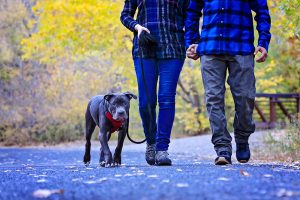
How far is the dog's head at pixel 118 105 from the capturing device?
6.26 metres

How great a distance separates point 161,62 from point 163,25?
0.39 metres

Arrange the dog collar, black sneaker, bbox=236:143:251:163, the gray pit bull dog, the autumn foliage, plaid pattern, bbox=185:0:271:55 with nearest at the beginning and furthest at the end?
1. plaid pattern, bbox=185:0:271:55
2. black sneaker, bbox=236:143:251:163
3. the gray pit bull dog
4. the dog collar
5. the autumn foliage

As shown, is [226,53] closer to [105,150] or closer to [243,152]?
[243,152]

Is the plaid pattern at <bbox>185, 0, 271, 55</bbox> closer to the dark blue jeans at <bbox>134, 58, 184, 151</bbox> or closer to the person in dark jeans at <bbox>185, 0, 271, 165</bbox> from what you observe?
the person in dark jeans at <bbox>185, 0, 271, 165</bbox>

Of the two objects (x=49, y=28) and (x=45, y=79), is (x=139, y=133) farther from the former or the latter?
(x=49, y=28)

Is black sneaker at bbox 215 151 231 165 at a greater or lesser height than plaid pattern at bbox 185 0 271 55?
lesser

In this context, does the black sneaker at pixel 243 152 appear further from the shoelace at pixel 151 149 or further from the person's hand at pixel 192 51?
the person's hand at pixel 192 51

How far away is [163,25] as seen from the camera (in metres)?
6.12

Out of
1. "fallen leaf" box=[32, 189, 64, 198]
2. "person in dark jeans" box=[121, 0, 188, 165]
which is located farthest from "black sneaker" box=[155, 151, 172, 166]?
"fallen leaf" box=[32, 189, 64, 198]

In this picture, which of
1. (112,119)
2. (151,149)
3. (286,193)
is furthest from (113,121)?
(286,193)

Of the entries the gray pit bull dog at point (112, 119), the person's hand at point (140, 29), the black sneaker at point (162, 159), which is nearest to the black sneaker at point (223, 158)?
the black sneaker at point (162, 159)

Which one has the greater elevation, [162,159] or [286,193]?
[286,193]

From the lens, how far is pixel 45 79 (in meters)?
20.5

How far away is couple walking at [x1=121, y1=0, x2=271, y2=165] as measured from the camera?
5.97 metres
